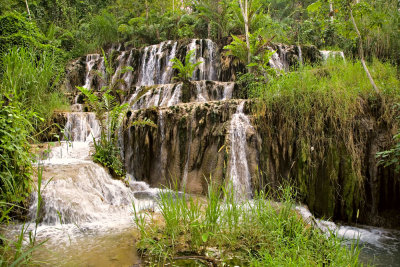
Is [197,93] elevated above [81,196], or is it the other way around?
[197,93]

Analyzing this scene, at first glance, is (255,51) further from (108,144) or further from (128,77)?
(128,77)

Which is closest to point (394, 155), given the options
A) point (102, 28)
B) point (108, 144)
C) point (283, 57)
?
point (108, 144)

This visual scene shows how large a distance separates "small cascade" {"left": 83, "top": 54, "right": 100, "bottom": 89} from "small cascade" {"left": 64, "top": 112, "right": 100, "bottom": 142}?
6298mm

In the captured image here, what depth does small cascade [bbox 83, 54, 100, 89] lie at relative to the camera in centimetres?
1366

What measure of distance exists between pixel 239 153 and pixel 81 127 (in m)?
5.19

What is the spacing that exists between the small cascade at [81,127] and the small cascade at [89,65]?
20.7ft

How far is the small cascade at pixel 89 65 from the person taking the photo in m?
13.7

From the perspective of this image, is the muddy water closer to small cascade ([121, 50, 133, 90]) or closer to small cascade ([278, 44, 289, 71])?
small cascade ([278, 44, 289, 71])

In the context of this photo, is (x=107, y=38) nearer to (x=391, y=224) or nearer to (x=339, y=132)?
(x=339, y=132)

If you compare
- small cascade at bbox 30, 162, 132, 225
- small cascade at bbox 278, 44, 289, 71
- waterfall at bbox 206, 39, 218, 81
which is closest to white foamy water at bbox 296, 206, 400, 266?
small cascade at bbox 30, 162, 132, 225

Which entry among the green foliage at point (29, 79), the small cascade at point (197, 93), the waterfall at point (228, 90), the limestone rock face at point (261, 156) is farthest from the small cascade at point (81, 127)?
the waterfall at point (228, 90)

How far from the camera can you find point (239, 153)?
18.9ft

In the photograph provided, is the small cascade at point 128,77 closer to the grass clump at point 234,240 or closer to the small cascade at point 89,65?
the small cascade at point 89,65

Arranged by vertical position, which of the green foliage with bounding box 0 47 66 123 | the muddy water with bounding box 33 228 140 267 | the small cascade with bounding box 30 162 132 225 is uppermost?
the green foliage with bounding box 0 47 66 123
